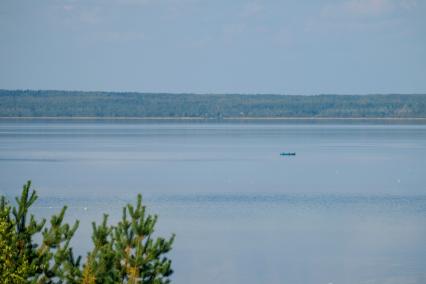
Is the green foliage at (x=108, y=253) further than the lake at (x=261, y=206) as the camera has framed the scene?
No

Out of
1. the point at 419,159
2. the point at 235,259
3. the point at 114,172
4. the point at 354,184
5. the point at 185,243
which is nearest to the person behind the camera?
the point at 235,259

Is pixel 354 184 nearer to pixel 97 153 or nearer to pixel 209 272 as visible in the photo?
pixel 209 272

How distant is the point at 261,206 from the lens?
29297mm

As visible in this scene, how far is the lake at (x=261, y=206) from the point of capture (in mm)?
18594

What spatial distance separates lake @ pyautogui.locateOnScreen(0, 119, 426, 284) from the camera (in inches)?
732

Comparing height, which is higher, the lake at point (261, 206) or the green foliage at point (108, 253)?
the green foliage at point (108, 253)

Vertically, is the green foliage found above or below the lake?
above

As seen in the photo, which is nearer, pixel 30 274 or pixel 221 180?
pixel 30 274

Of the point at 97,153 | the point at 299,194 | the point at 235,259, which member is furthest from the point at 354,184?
the point at 97,153

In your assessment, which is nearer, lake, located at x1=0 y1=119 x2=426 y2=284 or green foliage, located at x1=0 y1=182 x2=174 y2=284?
green foliage, located at x1=0 y1=182 x2=174 y2=284

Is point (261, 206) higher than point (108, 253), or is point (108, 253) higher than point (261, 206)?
point (108, 253)

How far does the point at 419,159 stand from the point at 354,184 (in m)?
17.7

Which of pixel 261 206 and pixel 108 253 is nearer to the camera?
pixel 108 253

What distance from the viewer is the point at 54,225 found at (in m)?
9.16
